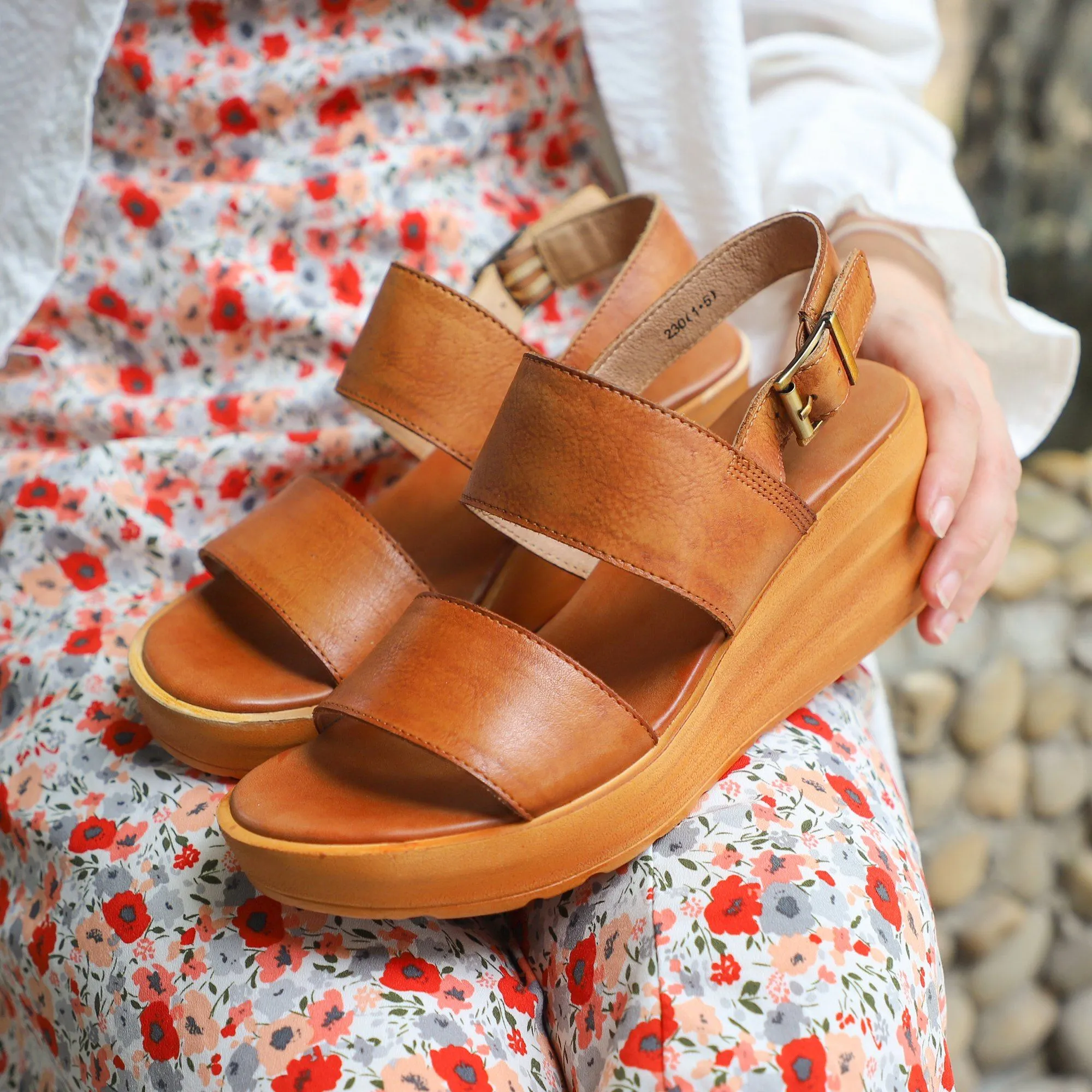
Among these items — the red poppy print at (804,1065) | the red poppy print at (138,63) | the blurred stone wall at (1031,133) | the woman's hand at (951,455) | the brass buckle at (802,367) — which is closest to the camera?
the red poppy print at (804,1065)

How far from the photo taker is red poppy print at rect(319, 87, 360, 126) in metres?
0.76

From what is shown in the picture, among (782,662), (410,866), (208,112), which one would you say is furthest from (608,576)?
(208,112)

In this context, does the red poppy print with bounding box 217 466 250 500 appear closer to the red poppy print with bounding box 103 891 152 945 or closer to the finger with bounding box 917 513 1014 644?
the red poppy print with bounding box 103 891 152 945

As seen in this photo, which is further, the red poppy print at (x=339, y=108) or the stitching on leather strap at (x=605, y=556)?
the red poppy print at (x=339, y=108)

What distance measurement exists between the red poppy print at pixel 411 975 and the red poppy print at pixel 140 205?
566 millimetres

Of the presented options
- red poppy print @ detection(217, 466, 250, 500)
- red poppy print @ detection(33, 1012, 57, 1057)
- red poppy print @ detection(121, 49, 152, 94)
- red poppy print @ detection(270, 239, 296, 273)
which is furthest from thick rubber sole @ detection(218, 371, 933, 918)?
red poppy print @ detection(121, 49, 152, 94)

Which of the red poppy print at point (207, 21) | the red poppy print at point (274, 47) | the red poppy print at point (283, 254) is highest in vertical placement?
the red poppy print at point (207, 21)

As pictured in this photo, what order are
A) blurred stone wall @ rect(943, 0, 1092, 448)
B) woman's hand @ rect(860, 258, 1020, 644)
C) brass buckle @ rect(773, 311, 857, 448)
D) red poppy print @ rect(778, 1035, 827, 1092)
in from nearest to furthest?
1. red poppy print @ rect(778, 1035, 827, 1092)
2. brass buckle @ rect(773, 311, 857, 448)
3. woman's hand @ rect(860, 258, 1020, 644)
4. blurred stone wall @ rect(943, 0, 1092, 448)

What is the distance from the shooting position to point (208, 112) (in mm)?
735

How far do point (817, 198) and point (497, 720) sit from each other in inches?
20.8

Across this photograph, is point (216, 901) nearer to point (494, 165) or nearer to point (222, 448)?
point (222, 448)

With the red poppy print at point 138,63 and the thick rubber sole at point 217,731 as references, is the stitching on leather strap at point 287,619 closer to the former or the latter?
the thick rubber sole at point 217,731

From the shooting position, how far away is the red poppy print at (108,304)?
0.76 meters

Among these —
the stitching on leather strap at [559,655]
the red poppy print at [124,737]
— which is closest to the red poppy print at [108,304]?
the red poppy print at [124,737]
